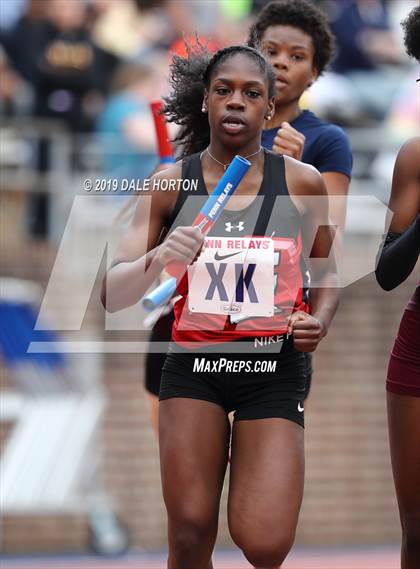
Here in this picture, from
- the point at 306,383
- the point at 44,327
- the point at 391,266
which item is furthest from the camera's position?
the point at 44,327

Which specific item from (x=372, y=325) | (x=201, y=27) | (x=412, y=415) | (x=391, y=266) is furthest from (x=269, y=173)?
(x=201, y=27)

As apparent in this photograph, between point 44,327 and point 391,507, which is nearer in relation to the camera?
point 44,327

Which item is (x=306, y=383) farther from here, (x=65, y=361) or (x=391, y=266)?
(x=65, y=361)

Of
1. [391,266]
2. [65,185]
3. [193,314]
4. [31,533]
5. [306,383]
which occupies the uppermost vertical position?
[391,266]

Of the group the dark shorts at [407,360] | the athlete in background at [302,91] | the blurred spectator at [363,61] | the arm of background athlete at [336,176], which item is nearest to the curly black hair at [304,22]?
the athlete in background at [302,91]

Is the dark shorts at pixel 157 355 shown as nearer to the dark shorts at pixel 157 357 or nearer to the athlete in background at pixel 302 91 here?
the dark shorts at pixel 157 357

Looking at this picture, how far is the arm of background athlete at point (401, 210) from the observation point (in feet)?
15.0

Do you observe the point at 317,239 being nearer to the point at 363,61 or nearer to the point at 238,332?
the point at 238,332

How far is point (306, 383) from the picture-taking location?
4980 millimetres

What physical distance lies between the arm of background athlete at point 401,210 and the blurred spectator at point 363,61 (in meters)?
5.60

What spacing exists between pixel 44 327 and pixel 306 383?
4430 millimetres

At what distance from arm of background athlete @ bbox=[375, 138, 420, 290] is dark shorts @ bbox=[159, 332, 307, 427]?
0.46m

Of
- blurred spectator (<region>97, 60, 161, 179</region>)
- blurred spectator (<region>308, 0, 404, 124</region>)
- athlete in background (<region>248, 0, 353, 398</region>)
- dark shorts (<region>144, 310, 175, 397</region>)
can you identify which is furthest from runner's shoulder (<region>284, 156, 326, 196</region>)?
blurred spectator (<region>308, 0, 404, 124</region>)

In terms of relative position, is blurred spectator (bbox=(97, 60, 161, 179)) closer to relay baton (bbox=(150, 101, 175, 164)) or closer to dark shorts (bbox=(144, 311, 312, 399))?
relay baton (bbox=(150, 101, 175, 164))
